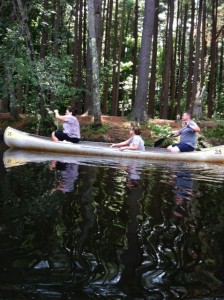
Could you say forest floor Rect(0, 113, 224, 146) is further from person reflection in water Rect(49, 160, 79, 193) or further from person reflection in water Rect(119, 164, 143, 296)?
person reflection in water Rect(119, 164, 143, 296)

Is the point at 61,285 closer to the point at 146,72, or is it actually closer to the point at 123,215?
the point at 123,215

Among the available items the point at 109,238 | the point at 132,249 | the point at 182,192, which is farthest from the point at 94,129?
the point at 132,249

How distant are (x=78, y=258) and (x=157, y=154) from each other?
348 inches

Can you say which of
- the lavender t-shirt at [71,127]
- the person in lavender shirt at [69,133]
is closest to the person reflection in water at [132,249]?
the lavender t-shirt at [71,127]

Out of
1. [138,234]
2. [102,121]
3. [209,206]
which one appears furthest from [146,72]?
[138,234]

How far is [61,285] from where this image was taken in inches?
118

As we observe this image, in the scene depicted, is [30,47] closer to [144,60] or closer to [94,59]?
[94,59]

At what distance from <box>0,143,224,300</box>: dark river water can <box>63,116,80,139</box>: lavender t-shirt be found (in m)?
5.56

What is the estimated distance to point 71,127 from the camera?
13523 millimetres

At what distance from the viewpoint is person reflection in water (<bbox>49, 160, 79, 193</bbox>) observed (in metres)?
6.64

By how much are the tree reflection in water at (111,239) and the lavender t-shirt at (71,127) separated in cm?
611

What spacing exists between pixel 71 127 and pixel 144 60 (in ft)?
22.1

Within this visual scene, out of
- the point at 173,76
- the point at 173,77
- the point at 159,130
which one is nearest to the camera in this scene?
the point at 159,130

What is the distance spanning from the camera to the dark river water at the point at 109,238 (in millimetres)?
3006
